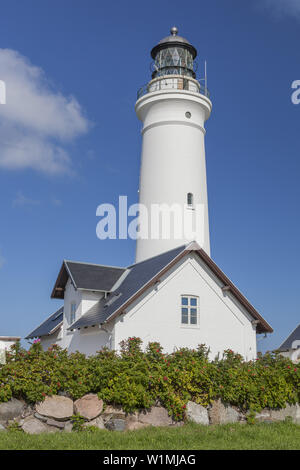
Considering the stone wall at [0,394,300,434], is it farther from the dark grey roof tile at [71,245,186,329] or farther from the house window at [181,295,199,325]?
the house window at [181,295,199,325]

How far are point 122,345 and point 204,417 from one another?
263 inches

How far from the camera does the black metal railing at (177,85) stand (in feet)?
95.3

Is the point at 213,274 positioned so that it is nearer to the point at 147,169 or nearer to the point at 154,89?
the point at 147,169

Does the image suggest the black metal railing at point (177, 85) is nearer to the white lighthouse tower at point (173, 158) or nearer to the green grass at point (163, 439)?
the white lighthouse tower at point (173, 158)

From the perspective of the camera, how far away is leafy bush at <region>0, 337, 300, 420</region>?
11586 mm

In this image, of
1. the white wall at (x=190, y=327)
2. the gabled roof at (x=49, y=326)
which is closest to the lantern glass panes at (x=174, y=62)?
the white wall at (x=190, y=327)

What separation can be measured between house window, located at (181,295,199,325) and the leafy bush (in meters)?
6.01

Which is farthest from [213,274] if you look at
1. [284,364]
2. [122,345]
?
[284,364]

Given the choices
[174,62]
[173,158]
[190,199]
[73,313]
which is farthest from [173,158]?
[73,313]

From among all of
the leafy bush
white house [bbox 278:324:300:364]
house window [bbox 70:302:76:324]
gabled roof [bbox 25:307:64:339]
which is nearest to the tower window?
house window [bbox 70:302:76:324]

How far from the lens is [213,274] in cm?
2092

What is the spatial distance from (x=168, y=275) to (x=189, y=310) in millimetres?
1598

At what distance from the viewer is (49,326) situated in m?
25.8

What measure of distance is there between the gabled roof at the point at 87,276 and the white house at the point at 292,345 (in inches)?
482
